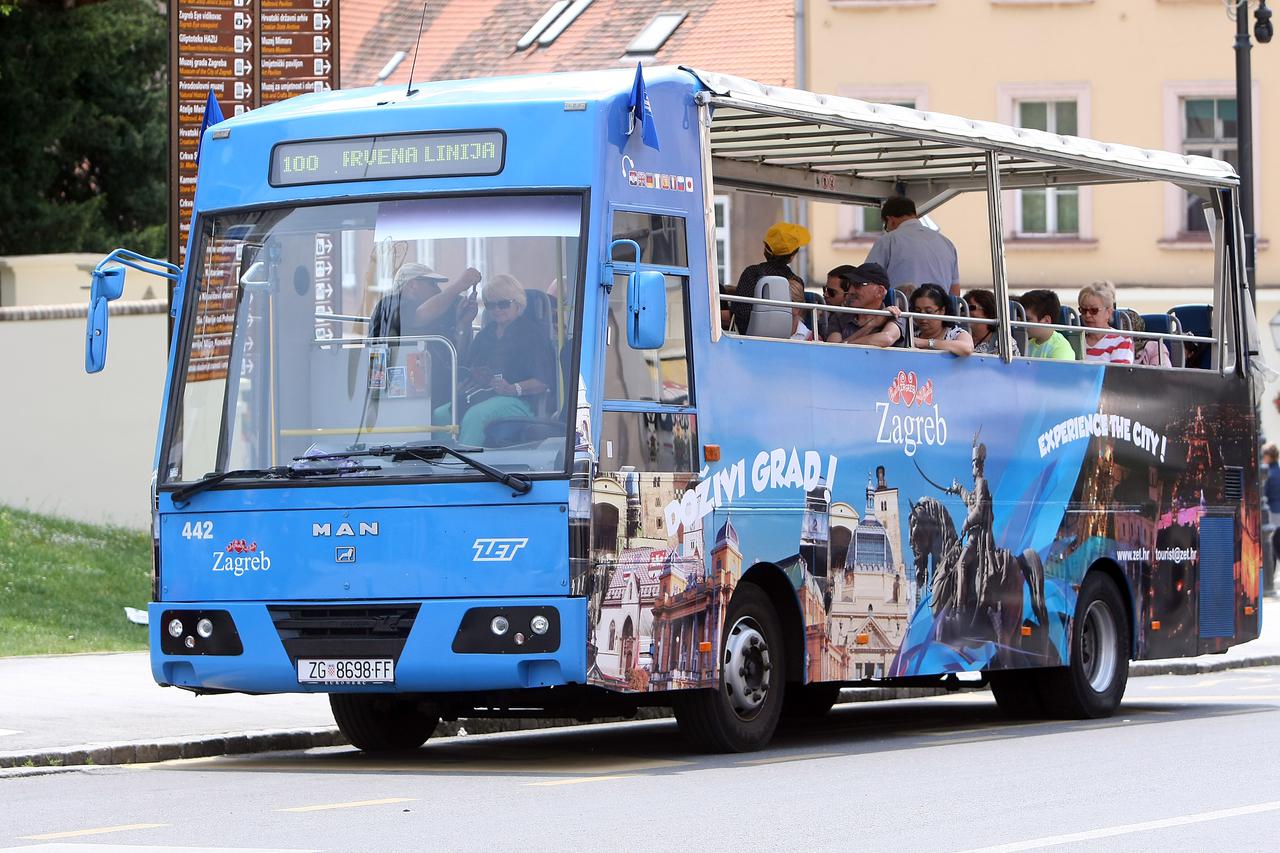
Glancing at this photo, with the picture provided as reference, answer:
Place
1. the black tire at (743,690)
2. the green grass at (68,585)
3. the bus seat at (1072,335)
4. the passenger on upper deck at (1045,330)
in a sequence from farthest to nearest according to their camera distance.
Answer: the green grass at (68,585) → the bus seat at (1072,335) → the passenger on upper deck at (1045,330) → the black tire at (743,690)

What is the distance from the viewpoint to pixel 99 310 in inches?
506

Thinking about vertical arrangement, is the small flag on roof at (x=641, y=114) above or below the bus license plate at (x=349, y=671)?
above

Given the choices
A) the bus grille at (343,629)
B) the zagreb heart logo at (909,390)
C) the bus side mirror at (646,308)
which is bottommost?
the bus grille at (343,629)

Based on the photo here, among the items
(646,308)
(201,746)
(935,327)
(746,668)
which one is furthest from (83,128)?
(646,308)

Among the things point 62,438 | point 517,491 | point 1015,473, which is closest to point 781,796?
point 517,491

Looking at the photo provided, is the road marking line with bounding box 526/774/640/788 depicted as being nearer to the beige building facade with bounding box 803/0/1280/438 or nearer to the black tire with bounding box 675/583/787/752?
the black tire with bounding box 675/583/787/752

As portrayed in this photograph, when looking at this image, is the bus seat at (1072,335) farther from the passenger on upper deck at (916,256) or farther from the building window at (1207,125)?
the building window at (1207,125)

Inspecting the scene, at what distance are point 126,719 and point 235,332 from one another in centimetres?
304

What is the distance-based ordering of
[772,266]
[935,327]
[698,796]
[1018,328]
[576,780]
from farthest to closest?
[1018,328]
[935,327]
[772,266]
[576,780]
[698,796]

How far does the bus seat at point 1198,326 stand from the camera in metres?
18.5

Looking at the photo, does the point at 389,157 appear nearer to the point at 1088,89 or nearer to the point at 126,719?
the point at 126,719

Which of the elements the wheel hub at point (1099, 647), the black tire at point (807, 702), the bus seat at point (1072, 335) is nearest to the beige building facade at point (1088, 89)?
the bus seat at point (1072, 335)

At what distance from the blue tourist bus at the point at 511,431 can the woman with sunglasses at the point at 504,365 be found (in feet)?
0.05

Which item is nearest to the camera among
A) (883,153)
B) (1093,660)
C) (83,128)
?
(883,153)
